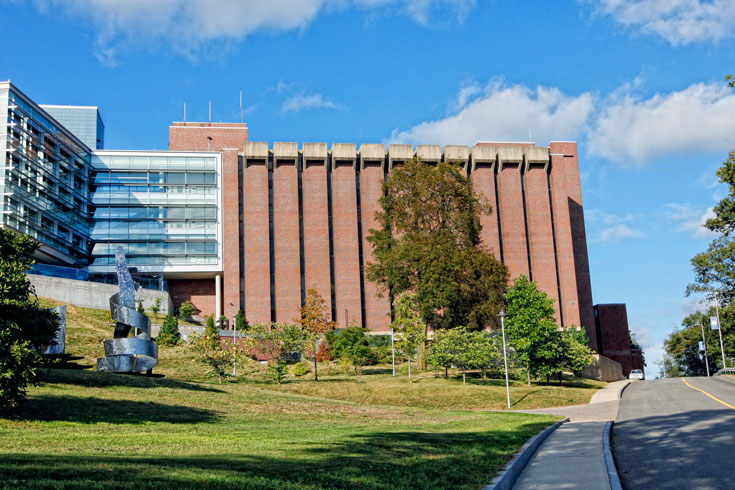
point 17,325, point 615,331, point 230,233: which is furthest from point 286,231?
point 17,325

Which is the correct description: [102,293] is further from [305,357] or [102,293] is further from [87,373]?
[87,373]

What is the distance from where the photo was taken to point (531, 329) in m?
44.4

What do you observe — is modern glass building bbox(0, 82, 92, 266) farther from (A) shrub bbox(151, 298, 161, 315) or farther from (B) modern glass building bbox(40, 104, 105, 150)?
(B) modern glass building bbox(40, 104, 105, 150)

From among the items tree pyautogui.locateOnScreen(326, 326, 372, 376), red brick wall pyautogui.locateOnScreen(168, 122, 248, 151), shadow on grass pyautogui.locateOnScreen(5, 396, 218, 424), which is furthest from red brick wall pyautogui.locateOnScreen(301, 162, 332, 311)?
shadow on grass pyautogui.locateOnScreen(5, 396, 218, 424)

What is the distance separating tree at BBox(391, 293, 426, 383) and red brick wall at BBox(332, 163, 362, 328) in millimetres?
24903

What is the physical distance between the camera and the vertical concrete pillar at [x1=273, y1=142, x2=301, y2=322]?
7444 cm

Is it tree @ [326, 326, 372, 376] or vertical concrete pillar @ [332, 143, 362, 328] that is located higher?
vertical concrete pillar @ [332, 143, 362, 328]

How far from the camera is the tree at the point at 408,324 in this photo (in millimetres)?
48156

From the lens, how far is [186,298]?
81000 millimetres

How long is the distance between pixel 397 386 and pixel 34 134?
52646 millimetres

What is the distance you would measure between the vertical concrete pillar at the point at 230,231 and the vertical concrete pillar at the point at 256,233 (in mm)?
1207

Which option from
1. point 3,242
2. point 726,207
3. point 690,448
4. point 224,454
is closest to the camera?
point 224,454

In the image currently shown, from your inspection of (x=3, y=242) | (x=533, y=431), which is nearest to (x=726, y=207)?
(x=533, y=431)

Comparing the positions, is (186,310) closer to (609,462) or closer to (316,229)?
(316,229)
